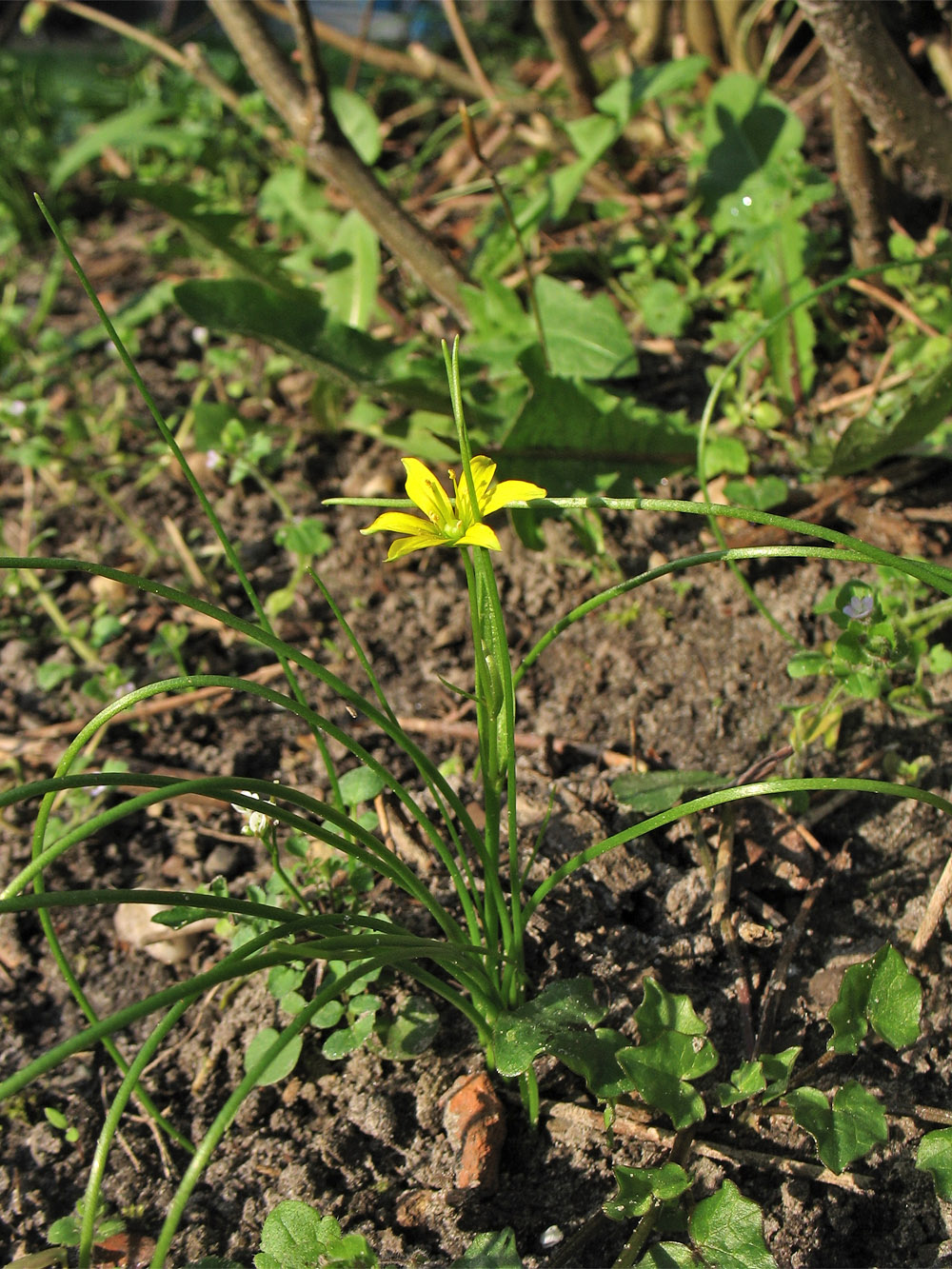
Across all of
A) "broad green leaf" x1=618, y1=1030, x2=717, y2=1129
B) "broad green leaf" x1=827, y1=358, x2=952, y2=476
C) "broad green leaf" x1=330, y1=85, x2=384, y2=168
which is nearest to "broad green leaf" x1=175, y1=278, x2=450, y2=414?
"broad green leaf" x1=330, y1=85, x2=384, y2=168

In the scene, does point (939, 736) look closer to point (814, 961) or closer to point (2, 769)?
point (814, 961)

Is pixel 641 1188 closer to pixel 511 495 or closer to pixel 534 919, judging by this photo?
pixel 534 919

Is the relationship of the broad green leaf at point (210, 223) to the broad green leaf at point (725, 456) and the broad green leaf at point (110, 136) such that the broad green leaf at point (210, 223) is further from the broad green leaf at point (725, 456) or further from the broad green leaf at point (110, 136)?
the broad green leaf at point (725, 456)

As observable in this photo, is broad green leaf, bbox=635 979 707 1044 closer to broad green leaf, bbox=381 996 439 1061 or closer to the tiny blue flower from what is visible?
broad green leaf, bbox=381 996 439 1061

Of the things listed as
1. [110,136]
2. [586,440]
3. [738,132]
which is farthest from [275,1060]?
[110,136]

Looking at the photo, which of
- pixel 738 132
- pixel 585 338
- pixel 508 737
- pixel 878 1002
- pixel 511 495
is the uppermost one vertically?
pixel 738 132

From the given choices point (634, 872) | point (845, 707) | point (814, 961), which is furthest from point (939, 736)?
point (634, 872)
